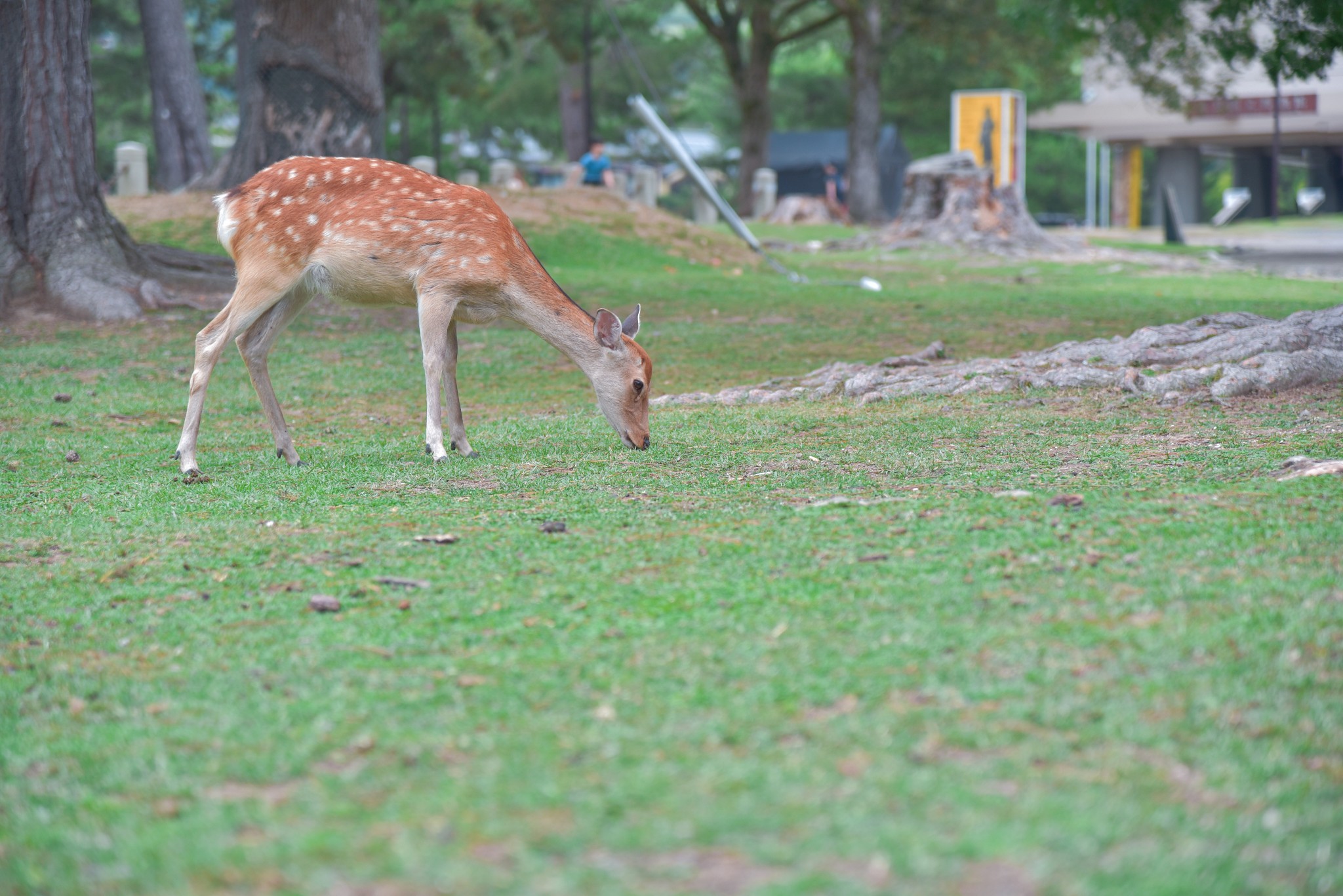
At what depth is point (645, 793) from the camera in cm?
282

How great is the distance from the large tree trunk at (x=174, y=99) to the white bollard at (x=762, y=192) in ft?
51.5

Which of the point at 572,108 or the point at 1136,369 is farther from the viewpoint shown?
the point at 572,108

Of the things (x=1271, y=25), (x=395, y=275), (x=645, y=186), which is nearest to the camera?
(x=395, y=275)

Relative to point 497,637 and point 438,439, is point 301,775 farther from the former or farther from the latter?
point 438,439

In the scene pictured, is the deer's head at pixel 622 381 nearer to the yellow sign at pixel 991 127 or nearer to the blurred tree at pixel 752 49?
the blurred tree at pixel 752 49

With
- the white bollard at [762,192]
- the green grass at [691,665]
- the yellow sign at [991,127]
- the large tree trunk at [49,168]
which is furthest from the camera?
the white bollard at [762,192]

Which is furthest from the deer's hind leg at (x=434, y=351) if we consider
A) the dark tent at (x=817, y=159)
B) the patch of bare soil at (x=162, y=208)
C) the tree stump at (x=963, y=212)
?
the dark tent at (x=817, y=159)

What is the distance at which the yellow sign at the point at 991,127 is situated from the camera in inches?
1383

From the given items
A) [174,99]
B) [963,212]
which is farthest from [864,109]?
[174,99]

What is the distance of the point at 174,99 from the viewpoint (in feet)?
79.6

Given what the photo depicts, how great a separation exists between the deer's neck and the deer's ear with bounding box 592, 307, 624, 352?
64mm

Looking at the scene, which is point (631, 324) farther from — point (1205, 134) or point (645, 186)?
point (1205, 134)

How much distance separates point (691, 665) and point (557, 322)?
13.0 ft

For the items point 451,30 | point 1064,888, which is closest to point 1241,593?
point 1064,888
